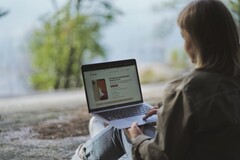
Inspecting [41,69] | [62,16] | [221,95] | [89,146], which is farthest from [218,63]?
[41,69]

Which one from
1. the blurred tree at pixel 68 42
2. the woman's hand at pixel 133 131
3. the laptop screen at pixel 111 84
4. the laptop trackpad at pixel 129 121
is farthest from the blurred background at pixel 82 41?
the woman's hand at pixel 133 131

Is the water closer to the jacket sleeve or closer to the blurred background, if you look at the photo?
the blurred background

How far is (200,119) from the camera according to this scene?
45.1 inches

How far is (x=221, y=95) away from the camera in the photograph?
3.83ft

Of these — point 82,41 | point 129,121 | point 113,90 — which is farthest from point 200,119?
point 82,41

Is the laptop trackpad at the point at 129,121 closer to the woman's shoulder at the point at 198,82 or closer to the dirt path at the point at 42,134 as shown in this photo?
the woman's shoulder at the point at 198,82

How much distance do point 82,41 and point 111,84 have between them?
3.47 metres

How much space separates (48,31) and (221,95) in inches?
162

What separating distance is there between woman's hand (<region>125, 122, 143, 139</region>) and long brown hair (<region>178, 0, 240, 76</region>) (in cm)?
36

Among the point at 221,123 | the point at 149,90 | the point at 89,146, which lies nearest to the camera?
the point at 221,123

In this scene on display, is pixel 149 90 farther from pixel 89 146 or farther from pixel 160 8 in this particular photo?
pixel 89 146

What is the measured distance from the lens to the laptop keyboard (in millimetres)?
1644

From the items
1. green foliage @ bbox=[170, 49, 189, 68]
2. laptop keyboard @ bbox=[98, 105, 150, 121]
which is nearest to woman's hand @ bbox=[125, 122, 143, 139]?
laptop keyboard @ bbox=[98, 105, 150, 121]

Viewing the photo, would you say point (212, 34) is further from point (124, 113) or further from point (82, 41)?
point (82, 41)
